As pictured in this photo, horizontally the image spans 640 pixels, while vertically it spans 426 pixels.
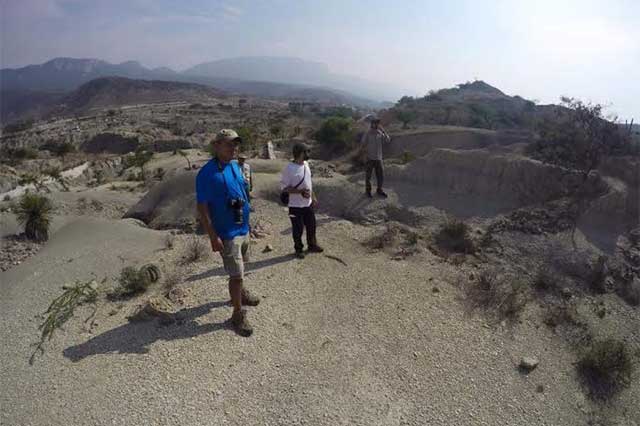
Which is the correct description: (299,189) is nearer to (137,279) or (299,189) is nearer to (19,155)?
(137,279)

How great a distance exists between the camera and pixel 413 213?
10.2m

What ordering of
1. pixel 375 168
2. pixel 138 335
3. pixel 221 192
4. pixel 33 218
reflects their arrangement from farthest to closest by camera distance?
pixel 375 168, pixel 33 218, pixel 138 335, pixel 221 192

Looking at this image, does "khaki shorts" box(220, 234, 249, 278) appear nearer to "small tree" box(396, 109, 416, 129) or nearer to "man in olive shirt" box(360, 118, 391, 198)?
"man in olive shirt" box(360, 118, 391, 198)

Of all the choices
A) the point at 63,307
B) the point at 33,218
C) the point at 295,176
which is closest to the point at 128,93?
the point at 33,218

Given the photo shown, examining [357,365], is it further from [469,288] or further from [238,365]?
[469,288]

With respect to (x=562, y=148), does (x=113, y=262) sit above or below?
below

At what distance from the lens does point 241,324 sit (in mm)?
5316

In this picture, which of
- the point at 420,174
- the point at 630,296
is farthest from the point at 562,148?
the point at 630,296

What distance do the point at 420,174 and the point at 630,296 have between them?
5.84 metres

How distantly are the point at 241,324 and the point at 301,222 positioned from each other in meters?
2.37

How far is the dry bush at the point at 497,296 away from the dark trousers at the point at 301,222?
2.90 metres

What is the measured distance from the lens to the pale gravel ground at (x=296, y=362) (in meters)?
4.30

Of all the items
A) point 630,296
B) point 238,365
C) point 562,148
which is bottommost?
point 630,296

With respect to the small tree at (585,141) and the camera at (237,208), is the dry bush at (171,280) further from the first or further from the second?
the small tree at (585,141)
